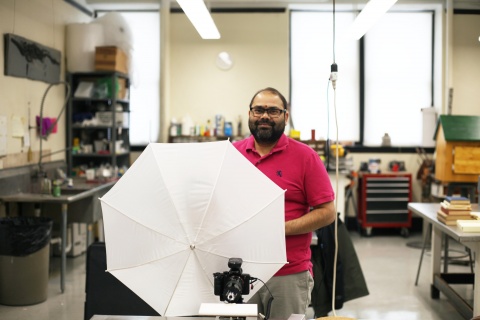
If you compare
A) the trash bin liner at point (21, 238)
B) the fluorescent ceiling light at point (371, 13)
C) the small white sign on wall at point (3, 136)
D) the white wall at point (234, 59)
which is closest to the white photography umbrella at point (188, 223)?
the fluorescent ceiling light at point (371, 13)

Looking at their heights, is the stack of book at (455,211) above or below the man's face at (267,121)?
below

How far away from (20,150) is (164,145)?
13.4ft

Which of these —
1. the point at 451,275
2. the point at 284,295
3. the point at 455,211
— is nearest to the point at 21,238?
the point at 284,295

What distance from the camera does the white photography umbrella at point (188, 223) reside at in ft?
5.54

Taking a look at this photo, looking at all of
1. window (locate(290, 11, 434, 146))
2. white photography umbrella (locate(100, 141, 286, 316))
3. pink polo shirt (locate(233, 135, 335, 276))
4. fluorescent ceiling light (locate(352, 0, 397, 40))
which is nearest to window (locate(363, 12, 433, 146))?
window (locate(290, 11, 434, 146))

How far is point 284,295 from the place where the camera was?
7.45 feet

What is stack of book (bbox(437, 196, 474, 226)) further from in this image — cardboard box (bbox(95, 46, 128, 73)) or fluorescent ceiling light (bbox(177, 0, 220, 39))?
cardboard box (bbox(95, 46, 128, 73))

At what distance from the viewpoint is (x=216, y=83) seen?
7.80 meters

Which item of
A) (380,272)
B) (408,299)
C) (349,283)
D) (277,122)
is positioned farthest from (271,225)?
(380,272)

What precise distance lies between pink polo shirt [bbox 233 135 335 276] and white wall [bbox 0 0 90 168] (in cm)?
354

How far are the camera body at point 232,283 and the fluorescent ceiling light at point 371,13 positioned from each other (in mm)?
2701

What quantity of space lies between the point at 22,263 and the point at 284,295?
2847 millimetres

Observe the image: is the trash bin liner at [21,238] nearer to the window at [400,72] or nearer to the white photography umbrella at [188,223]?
the white photography umbrella at [188,223]

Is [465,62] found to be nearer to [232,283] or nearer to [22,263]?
[22,263]
